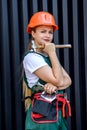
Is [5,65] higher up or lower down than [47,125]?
higher up

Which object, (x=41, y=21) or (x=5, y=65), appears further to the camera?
(x=5, y=65)

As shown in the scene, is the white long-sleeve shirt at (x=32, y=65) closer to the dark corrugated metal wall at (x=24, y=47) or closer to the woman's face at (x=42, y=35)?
the woman's face at (x=42, y=35)

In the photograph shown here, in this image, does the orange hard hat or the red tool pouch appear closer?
the red tool pouch

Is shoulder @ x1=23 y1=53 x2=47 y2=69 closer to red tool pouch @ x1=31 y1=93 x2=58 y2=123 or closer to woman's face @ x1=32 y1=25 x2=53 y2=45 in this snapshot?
woman's face @ x1=32 y1=25 x2=53 y2=45

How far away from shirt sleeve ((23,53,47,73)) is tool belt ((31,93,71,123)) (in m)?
0.23

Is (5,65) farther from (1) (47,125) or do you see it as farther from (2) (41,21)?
(1) (47,125)

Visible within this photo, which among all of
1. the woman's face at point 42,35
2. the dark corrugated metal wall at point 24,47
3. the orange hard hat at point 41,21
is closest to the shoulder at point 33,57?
the woman's face at point 42,35

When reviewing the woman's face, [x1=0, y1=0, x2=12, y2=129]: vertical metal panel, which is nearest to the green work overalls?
the woman's face

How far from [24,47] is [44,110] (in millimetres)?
1612

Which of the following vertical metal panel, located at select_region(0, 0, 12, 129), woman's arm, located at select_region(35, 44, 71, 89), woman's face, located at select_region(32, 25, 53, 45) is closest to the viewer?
woman's arm, located at select_region(35, 44, 71, 89)

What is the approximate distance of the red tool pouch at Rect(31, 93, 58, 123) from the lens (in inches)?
122

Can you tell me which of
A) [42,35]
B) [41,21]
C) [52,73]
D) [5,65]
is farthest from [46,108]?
[5,65]

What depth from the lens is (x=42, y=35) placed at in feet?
10.6

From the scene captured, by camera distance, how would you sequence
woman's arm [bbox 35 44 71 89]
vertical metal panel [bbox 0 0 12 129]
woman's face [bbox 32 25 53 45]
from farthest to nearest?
vertical metal panel [bbox 0 0 12 129] → woman's face [bbox 32 25 53 45] → woman's arm [bbox 35 44 71 89]
